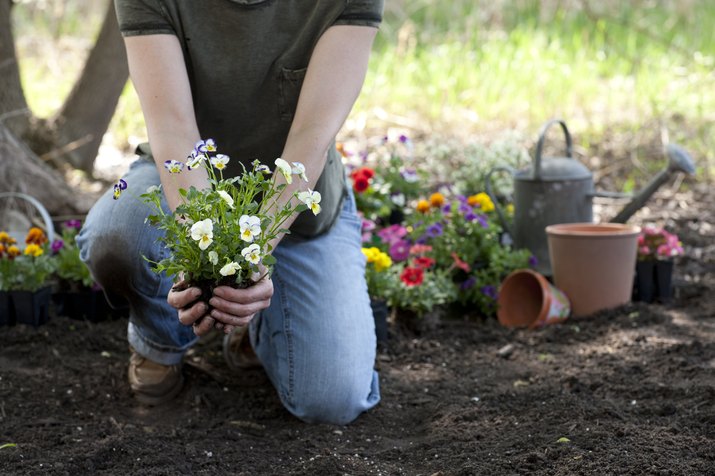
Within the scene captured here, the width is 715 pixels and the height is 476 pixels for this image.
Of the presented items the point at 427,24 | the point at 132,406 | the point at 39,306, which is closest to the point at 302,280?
the point at 132,406

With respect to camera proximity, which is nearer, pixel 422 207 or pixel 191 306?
pixel 191 306

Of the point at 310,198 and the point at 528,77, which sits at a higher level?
the point at 528,77

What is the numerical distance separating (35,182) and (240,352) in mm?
1386

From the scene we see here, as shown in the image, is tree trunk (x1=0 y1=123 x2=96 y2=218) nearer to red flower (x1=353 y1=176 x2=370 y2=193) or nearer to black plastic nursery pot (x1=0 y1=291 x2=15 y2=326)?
black plastic nursery pot (x1=0 y1=291 x2=15 y2=326)

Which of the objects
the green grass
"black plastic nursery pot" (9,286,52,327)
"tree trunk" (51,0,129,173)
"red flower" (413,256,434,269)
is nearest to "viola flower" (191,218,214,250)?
"black plastic nursery pot" (9,286,52,327)

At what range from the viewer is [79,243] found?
2.45 metres

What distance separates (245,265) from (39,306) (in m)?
1.28

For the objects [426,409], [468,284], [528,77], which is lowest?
[426,409]

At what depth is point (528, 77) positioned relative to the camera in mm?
6000

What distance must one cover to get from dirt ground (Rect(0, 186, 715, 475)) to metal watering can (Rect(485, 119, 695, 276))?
44cm

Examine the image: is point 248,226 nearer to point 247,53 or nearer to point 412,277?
point 247,53

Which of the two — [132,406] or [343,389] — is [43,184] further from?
[343,389]

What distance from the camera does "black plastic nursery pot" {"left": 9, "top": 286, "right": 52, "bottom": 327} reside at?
9.37ft

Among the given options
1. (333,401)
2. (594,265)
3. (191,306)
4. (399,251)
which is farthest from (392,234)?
(191,306)
